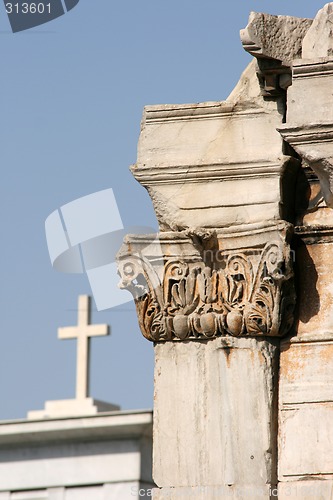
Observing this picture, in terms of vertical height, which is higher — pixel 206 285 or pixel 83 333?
pixel 83 333

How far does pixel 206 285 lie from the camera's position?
361 inches

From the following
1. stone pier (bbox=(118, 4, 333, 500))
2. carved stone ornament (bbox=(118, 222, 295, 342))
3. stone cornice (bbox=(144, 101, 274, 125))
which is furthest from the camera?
stone cornice (bbox=(144, 101, 274, 125))

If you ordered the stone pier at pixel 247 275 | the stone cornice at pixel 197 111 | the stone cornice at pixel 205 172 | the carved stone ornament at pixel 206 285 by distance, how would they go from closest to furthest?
the stone pier at pixel 247 275 < the carved stone ornament at pixel 206 285 < the stone cornice at pixel 205 172 < the stone cornice at pixel 197 111

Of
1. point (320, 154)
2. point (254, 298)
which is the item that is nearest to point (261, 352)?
point (254, 298)

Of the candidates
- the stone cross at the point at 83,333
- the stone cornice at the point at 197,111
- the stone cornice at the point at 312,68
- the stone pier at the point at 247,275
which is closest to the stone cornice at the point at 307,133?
the stone pier at the point at 247,275

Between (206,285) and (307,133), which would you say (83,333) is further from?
(307,133)

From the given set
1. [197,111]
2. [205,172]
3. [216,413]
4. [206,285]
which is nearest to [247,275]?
[206,285]

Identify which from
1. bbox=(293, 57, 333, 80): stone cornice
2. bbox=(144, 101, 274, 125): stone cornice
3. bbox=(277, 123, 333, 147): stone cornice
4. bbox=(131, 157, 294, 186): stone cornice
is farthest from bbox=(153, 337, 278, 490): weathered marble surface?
bbox=(293, 57, 333, 80): stone cornice

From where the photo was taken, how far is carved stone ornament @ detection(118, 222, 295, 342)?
893cm

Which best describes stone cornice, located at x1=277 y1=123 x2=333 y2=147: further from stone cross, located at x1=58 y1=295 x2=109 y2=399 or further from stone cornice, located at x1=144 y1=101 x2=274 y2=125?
stone cross, located at x1=58 y1=295 x2=109 y2=399

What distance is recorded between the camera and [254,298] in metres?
9.00

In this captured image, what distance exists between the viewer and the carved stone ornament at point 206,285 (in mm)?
8930

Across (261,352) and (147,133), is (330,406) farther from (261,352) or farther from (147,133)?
(147,133)

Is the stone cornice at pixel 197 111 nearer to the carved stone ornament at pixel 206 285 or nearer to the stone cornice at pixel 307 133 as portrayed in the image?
the stone cornice at pixel 307 133
